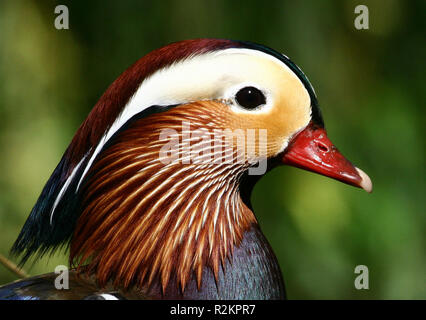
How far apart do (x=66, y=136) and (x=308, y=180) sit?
0.71 metres

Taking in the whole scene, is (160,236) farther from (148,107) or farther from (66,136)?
(66,136)

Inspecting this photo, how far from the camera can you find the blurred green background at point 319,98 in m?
1.56

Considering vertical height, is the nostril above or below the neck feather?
above

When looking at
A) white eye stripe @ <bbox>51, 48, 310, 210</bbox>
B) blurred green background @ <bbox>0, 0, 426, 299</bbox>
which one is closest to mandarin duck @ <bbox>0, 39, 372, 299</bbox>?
white eye stripe @ <bbox>51, 48, 310, 210</bbox>

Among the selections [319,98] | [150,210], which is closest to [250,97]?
[150,210]

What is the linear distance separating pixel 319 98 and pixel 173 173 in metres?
0.96

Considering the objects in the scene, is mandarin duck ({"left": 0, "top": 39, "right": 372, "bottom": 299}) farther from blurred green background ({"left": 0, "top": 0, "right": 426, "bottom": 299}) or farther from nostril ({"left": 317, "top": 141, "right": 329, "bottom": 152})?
blurred green background ({"left": 0, "top": 0, "right": 426, "bottom": 299})

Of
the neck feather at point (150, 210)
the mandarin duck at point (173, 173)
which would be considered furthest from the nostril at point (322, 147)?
the neck feather at point (150, 210)

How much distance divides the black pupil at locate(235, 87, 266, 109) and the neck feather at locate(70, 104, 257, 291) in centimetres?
5

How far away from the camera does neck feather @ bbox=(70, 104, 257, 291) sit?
75 cm

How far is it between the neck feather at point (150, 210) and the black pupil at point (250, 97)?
50 millimetres

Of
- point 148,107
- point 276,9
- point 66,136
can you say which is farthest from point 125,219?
point 276,9

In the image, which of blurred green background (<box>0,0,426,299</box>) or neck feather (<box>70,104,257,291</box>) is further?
blurred green background (<box>0,0,426,299</box>)

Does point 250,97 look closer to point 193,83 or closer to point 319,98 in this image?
point 193,83
